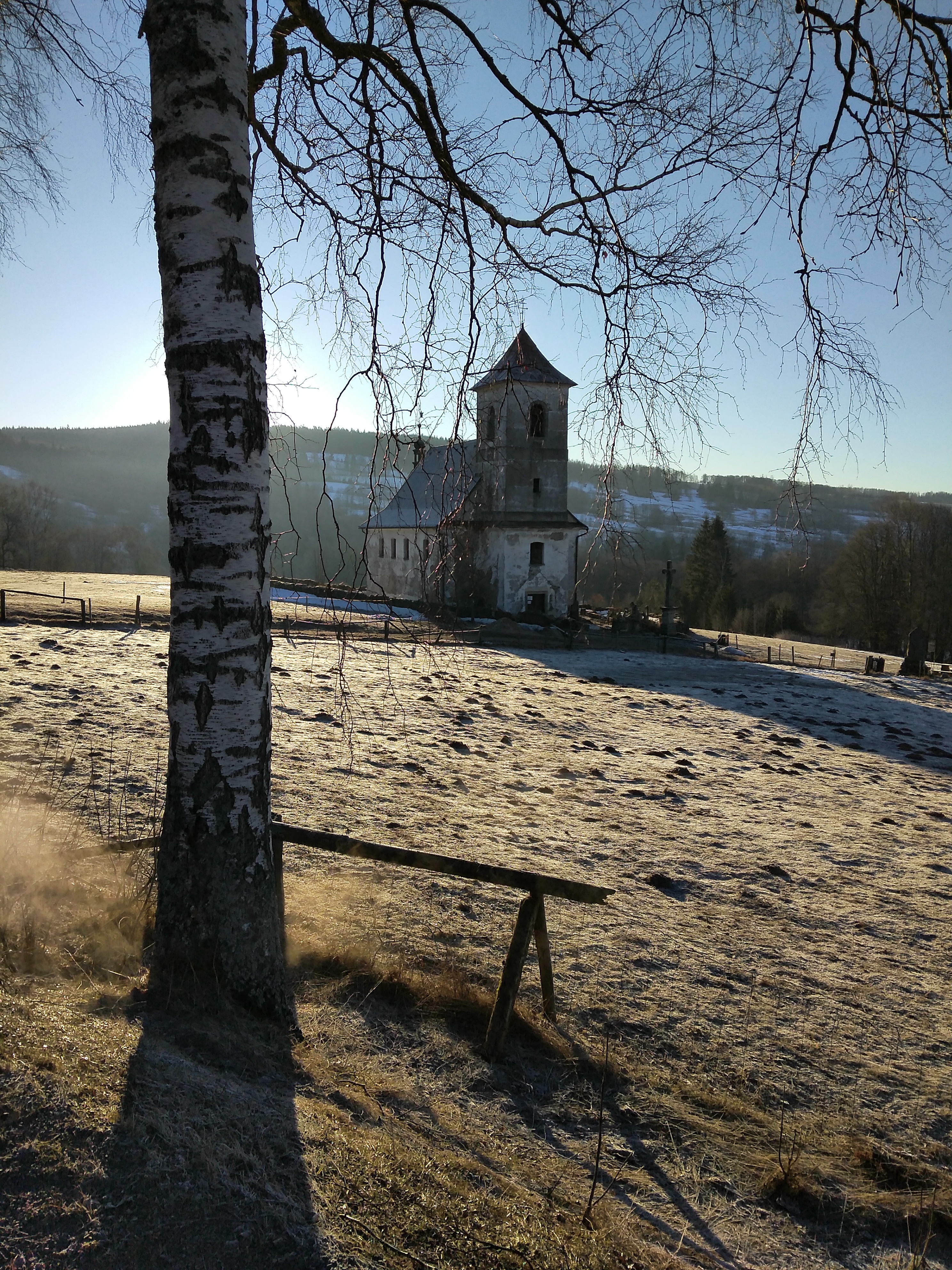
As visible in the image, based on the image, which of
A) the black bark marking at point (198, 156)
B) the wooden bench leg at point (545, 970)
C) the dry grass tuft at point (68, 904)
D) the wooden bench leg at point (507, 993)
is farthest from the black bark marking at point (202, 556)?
the wooden bench leg at point (545, 970)

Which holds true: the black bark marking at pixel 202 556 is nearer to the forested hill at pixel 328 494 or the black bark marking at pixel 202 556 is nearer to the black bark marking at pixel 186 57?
the forested hill at pixel 328 494

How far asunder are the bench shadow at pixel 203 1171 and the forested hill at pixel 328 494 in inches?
81.2

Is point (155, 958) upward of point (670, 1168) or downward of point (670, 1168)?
upward

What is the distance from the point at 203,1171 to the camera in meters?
2.21

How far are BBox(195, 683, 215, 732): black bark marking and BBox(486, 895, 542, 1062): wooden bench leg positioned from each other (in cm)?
156

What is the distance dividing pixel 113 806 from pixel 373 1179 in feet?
12.1

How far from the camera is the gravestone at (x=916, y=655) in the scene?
27.6 meters

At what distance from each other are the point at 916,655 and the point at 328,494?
92.7 feet

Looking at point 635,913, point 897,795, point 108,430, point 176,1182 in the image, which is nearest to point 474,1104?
point 176,1182

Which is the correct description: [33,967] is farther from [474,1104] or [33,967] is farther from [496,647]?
[496,647]

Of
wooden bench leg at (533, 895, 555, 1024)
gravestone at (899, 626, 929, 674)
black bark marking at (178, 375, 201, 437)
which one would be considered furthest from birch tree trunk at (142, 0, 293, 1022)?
gravestone at (899, 626, 929, 674)

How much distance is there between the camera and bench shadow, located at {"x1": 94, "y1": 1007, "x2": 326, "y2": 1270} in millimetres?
1992

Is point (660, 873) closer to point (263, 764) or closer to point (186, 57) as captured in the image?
point (263, 764)

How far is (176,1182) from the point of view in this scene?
7.08ft
